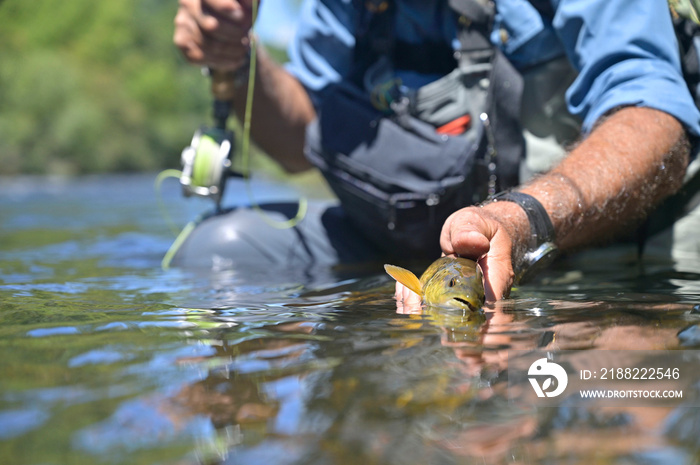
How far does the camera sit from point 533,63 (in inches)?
95.7

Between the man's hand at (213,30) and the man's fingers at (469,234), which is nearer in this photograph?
the man's fingers at (469,234)

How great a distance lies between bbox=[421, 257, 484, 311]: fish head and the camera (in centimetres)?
150

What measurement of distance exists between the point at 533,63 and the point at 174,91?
46.6 metres

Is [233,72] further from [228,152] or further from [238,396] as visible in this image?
[238,396]

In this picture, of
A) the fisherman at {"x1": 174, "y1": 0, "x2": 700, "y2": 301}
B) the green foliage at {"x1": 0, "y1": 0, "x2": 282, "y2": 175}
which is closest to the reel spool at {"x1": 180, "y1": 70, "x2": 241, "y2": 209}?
the fisherman at {"x1": 174, "y1": 0, "x2": 700, "y2": 301}

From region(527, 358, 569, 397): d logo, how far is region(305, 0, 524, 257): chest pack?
56.4 inches

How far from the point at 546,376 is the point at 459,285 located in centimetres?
42

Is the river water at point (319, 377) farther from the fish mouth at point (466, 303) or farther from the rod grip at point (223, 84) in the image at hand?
the rod grip at point (223, 84)

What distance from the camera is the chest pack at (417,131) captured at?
2.46 metres

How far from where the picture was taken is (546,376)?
1.11 meters

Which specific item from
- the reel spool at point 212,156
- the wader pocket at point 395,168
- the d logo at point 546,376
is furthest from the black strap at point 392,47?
the d logo at point 546,376

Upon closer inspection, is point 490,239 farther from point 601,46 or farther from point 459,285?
point 601,46

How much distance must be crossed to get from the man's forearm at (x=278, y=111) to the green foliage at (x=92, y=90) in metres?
25.9

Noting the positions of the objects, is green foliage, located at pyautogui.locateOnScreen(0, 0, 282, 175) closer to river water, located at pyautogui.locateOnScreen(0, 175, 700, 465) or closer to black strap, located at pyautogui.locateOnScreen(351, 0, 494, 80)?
black strap, located at pyautogui.locateOnScreen(351, 0, 494, 80)
